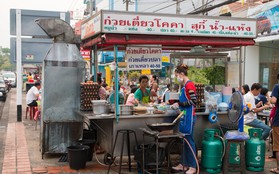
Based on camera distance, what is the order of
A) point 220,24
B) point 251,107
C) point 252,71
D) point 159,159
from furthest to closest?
point 252,71 → point 251,107 → point 220,24 → point 159,159

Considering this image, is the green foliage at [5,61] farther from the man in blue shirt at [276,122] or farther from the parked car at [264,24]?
the man in blue shirt at [276,122]

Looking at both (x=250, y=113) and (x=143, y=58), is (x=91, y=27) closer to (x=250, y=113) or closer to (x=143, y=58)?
(x=143, y=58)

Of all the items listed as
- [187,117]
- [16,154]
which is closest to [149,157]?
[187,117]

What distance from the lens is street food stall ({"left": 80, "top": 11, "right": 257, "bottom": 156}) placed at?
6.23m

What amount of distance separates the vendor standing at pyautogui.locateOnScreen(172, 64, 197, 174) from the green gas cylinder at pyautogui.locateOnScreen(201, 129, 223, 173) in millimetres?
231

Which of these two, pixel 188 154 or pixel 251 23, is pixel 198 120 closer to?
pixel 188 154

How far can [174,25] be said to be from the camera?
664 centimetres

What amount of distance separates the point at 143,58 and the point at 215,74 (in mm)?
1834

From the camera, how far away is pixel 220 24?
6.98 metres

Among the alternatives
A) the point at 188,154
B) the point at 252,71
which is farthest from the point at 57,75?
the point at 252,71

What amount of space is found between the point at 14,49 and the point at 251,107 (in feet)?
31.6

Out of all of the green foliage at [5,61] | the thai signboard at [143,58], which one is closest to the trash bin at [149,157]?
the thai signboard at [143,58]

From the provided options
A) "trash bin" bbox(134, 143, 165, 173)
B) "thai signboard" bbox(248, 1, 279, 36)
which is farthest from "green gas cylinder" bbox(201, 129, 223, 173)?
"thai signboard" bbox(248, 1, 279, 36)

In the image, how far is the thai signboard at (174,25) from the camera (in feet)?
20.2
